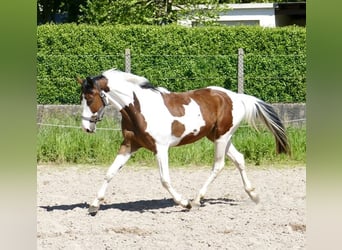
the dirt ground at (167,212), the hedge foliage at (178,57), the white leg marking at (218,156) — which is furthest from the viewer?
the hedge foliage at (178,57)

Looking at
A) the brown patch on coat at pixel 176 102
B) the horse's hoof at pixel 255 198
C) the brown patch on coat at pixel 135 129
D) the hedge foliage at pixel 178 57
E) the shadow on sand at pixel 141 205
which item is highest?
the hedge foliage at pixel 178 57

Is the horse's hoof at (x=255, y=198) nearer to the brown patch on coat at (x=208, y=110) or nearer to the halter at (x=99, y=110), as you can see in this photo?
the brown patch on coat at (x=208, y=110)

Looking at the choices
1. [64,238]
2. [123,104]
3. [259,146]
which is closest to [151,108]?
[123,104]

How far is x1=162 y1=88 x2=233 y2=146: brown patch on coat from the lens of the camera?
17.4 ft

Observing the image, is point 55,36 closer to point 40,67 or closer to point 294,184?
point 40,67

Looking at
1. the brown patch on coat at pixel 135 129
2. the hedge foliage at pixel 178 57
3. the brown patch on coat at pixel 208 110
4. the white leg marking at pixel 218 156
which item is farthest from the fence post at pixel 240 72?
the brown patch on coat at pixel 135 129

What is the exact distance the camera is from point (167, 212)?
17.3 feet

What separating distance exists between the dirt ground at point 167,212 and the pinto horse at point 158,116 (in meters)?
0.25

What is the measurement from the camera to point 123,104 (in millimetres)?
5148

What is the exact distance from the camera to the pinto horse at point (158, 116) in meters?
5.09

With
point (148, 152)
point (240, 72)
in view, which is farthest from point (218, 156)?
point (240, 72)

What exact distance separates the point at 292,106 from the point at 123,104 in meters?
5.63
